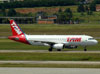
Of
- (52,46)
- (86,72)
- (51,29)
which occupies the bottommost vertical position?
(51,29)

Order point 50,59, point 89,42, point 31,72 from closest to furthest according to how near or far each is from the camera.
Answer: point 31,72
point 50,59
point 89,42

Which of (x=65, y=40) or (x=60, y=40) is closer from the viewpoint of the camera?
(x=65, y=40)

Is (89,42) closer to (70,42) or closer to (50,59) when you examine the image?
(70,42)

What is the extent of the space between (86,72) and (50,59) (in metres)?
16.8

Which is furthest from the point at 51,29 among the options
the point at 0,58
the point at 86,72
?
the point at 86,72

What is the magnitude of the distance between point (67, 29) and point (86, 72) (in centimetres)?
10748

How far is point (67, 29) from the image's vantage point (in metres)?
141

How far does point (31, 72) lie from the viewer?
33.2 meters

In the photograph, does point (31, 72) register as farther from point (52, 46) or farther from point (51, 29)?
point (51, 29)

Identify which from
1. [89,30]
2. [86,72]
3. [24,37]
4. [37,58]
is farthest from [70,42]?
[89,30]

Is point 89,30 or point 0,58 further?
point 89,30

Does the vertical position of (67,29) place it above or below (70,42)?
below

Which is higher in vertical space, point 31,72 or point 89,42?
point 31,72

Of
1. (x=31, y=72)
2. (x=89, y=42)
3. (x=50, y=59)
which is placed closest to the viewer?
(x=31, y=72)
